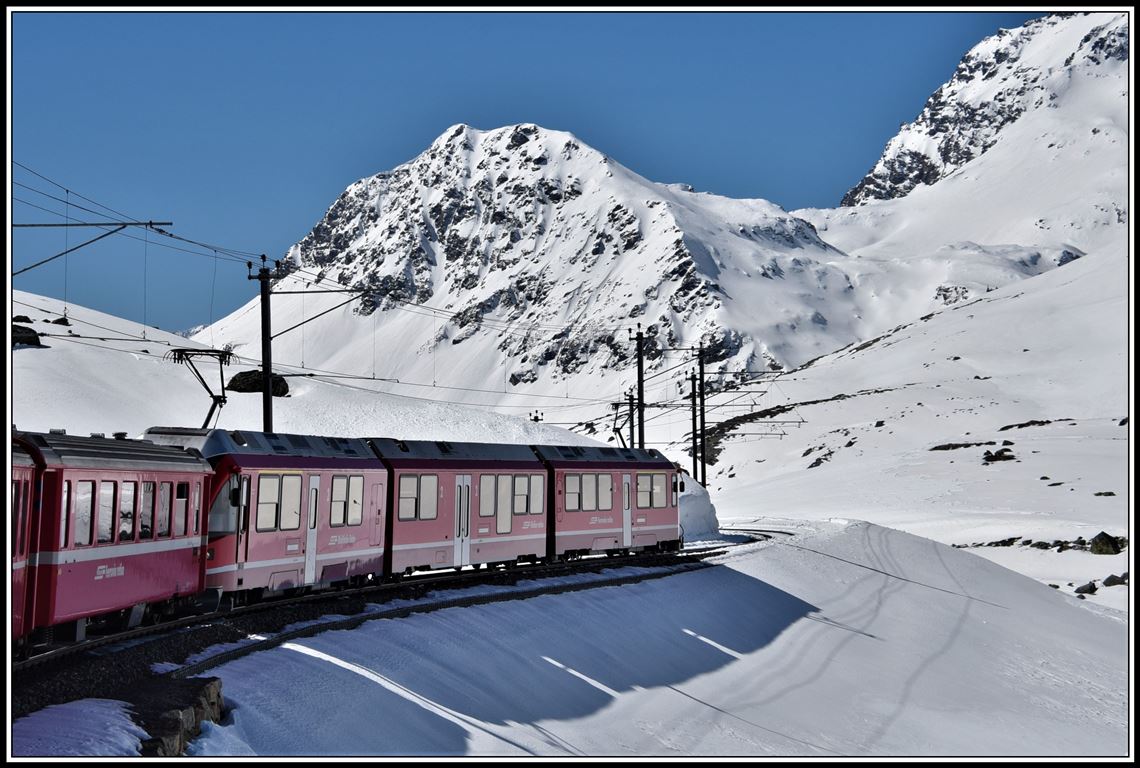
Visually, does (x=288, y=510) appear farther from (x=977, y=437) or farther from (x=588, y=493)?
(x=977, y=437)

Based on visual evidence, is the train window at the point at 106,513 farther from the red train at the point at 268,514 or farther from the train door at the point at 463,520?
the train door at the point at 463,520

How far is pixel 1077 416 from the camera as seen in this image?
132625 millimetres

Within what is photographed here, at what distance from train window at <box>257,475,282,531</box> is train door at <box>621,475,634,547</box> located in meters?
16.7

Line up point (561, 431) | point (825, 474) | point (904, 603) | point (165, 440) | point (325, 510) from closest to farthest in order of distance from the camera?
point (165, 440) → point (325, 510) → point (904, 603) → point (561, 431) → point (825, 474)

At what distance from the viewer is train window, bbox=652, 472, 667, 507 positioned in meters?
41.8

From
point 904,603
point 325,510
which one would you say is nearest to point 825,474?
point 904,603

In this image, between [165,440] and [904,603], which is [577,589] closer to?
[165,440]

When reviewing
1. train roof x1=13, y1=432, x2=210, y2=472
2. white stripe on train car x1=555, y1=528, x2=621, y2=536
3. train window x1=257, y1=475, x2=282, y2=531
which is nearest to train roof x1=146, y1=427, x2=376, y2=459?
train window x1=257, y1=475, x2=282, y2=531

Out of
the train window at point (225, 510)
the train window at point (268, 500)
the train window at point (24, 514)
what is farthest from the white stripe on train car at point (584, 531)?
the train window at point (24, 514)

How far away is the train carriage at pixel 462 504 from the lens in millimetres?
28984

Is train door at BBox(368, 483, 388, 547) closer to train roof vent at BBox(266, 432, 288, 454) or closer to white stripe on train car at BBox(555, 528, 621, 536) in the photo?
train roof vent at BBox(266, 432, 288, 454)

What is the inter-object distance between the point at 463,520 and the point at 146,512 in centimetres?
1186

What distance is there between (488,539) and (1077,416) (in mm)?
115407

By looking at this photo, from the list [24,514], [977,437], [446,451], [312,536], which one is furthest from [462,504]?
[977,437]
